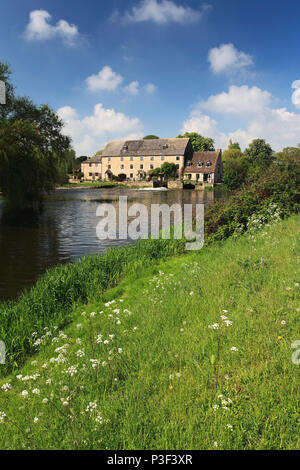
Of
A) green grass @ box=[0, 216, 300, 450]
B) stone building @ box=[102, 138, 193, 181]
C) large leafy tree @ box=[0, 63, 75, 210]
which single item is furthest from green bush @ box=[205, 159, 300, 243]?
stone building @ box=[102, 138, 193, 181]

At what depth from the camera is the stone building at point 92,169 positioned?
92.8m

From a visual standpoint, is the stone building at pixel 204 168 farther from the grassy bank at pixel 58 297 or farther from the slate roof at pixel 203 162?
the grassy bank at pixel 58 297

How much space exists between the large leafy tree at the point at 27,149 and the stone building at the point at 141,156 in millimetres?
55435

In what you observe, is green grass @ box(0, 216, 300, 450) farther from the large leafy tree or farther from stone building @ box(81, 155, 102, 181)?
stone building @ box(81, 155, 102, 181)

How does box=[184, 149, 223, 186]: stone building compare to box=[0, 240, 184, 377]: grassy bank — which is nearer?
box=[0, 240, 184, 377]: grassy bank

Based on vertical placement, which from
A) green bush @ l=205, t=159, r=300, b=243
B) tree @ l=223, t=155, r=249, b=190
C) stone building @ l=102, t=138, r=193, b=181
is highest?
stone building @ l=102, t=138, r=193, b=181

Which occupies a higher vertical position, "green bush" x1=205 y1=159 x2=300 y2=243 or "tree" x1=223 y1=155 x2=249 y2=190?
"tree" x1=223 y1=155 x2=249 y2=190

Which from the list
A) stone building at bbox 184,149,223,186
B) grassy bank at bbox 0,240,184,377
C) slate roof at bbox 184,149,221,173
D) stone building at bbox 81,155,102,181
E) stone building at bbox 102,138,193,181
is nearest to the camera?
grassy bank at bbox 0,240,184,377

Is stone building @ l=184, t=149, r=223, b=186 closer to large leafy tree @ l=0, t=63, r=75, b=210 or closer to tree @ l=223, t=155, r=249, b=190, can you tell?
tree @ l=223, t=155, r=249, b=190

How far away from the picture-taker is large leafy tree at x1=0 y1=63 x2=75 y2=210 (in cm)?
2506

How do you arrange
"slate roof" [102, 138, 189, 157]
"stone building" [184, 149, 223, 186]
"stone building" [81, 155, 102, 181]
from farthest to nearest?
"stone building" [81, 155, 102, 181], "slate roof" [102, 138, 189, 157], "stone building" [184, 149, 223, 186]

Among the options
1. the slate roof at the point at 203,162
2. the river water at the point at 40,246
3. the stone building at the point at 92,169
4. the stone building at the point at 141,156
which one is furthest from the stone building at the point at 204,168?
the river water at the point at 40,246
